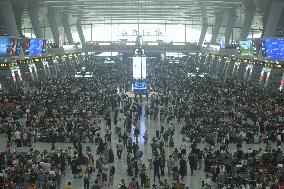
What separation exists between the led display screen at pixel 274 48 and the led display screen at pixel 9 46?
22.2m

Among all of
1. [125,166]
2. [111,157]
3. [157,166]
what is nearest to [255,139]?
[125,166]

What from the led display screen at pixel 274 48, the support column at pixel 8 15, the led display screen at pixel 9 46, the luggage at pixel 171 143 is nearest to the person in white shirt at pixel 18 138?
the luggage at pixel 171 143

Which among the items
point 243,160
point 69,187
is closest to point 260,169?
point 243,160

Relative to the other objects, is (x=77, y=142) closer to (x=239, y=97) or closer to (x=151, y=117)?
(x=151, y=117)

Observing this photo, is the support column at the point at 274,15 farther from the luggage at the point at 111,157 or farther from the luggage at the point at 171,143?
the luggage at the point at 111,157

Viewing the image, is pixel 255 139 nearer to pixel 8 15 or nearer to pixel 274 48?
pixel 274 48

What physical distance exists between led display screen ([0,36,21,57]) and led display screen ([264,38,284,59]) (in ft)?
72.7

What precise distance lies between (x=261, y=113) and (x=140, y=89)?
15.6m

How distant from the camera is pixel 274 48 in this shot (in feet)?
143

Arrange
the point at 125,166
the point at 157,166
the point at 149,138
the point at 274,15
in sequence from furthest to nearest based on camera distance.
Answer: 1. the point at 274,15
2. the point at 149,138
3. the point at 125,166
4. the point at 157,166

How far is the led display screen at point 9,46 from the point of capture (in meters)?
42.6

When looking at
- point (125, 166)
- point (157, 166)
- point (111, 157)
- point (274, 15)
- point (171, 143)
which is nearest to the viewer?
point (157, 166)

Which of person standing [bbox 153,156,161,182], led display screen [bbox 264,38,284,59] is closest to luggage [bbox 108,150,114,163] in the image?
person standing [bbox 153,156,161,182]

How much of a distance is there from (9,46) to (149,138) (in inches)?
860
